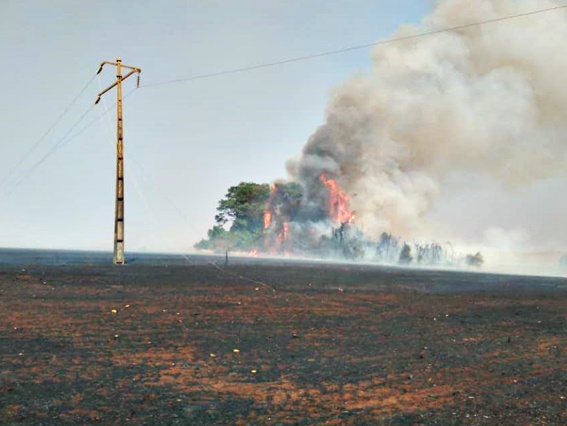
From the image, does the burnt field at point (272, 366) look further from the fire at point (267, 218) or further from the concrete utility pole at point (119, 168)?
the fire at point (267, 218)

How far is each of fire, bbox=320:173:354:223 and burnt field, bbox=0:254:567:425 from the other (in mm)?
143591

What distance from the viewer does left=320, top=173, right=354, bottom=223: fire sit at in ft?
522

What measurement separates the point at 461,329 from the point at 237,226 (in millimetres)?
180960

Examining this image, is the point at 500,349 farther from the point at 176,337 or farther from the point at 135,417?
the point at 135,417

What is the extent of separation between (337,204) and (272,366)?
154 meters

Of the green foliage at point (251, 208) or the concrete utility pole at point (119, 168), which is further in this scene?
the green foliage at point (251, 208)

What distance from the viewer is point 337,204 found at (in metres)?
161

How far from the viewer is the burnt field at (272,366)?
19.2ft

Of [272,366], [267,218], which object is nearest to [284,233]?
[267,218]

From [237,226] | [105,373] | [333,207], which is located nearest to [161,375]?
[105,373]

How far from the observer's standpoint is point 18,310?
14078 mm

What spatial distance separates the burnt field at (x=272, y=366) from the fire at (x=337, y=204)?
144m

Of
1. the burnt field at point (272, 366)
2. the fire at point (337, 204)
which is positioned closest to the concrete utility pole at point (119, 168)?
the burnt field at point (272, 366)

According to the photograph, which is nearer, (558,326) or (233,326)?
(233,326)
